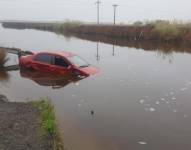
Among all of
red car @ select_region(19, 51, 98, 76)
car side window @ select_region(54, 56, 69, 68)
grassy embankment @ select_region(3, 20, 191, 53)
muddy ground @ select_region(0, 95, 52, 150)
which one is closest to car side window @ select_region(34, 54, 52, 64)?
red car @ select_region(19, 51, 98, 76)

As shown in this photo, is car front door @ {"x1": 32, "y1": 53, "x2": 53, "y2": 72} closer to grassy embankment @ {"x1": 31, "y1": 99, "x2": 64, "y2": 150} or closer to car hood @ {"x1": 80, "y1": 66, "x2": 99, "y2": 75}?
car hood @ {"x1": 80, "y1": 66, "x2": 99, "y2": 75}

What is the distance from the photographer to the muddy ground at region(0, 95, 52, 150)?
976 centimetres

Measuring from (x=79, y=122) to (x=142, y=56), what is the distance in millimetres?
20726

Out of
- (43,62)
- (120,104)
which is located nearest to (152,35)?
(43,62)

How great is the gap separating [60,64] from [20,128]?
10.4 m

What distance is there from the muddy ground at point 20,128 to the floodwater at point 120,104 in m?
1.20

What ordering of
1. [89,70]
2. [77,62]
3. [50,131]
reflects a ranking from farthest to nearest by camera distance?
[89,70] → [77,62] → [50,131]

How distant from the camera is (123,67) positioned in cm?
2673

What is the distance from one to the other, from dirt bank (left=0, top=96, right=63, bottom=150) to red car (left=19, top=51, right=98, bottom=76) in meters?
7.07

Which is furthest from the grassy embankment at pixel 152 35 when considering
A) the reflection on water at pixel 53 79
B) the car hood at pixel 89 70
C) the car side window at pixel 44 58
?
the reflection on water at pixel 53 79

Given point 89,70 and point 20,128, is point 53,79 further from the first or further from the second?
point 20,128

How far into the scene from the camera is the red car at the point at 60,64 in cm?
2061

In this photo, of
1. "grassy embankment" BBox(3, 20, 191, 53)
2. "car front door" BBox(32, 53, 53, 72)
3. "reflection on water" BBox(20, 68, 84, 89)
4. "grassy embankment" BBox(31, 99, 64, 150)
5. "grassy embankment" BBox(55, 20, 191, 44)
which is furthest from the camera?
"grassy embankment" BBox(55, 20, 191, 44)

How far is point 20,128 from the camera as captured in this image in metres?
11.0
